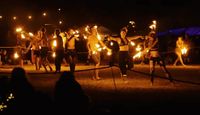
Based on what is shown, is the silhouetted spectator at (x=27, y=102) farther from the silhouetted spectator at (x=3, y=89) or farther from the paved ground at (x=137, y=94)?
the paved ground at (x=137, y=94)

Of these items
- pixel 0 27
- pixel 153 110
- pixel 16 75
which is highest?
pixel 0 27

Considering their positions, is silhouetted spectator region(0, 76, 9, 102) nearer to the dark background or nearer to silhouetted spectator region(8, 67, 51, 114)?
silhouetted spectator region(8, 67, 51, 114)

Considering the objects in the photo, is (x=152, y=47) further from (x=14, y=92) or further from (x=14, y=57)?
(x=14, y=57)

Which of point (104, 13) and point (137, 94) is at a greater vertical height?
point (104, 13)

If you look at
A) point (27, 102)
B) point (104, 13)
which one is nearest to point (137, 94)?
point (27, 102)

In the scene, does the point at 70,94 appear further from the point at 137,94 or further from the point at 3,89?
the point at 137,94

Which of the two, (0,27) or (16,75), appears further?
(0,27)

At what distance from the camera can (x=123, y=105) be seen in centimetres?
1391

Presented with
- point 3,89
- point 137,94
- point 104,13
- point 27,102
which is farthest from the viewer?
point 104,13

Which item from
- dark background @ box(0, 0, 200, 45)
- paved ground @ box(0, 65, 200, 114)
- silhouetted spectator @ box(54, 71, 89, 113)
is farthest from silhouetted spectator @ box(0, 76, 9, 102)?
dark background @ box(0, 0, 200, 45)

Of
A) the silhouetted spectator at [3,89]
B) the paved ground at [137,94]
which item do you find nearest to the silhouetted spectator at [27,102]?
the silhouetted spectator at [3,89]

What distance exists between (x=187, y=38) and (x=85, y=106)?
1078 inches

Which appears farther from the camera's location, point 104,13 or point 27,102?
point 104,13

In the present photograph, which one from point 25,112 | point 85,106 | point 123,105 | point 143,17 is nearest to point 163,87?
point 123,105
